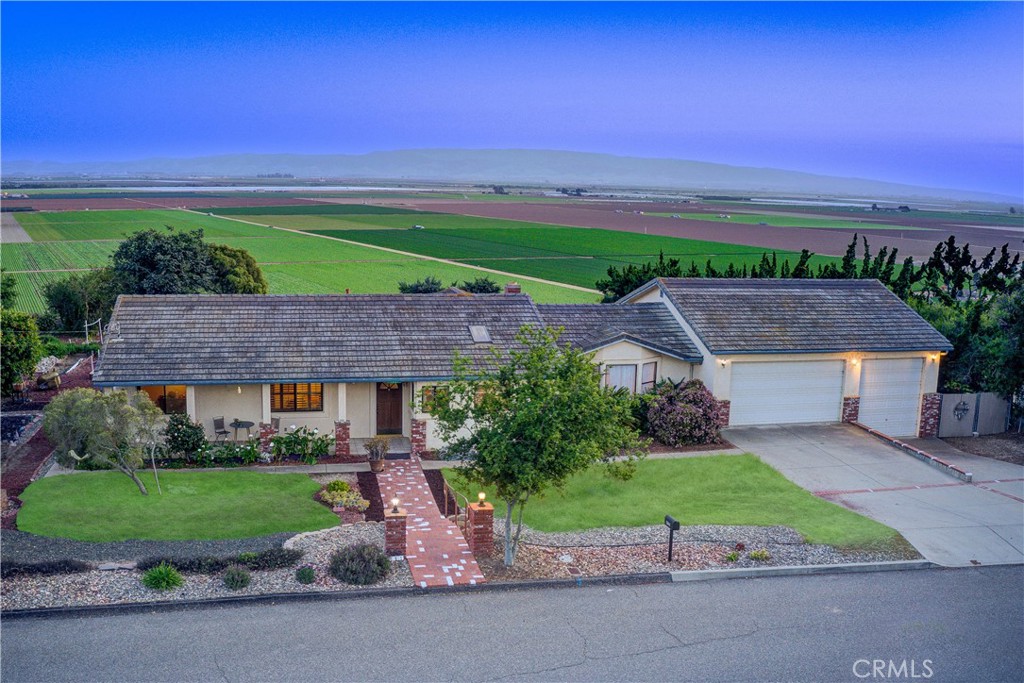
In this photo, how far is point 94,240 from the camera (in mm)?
82438

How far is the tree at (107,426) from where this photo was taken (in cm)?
1908

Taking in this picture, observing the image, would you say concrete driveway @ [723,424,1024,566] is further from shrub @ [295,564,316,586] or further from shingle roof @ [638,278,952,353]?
shrub @ [295,564,316,586]

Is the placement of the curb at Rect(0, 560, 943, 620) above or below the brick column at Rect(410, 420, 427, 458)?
below

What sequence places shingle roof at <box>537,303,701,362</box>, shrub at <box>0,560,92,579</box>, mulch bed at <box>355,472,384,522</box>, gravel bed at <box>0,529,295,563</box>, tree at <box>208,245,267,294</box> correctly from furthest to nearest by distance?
tree at <box>208,245,267,294</box>, shingle roof at <box>537,303,701,362</box>, mulch bed at <box>355,472,384,522</box>, gravel bed at <box>0,529,295,563</box>, shrub at <box>0,560,92,579</box>

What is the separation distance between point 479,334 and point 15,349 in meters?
14.9

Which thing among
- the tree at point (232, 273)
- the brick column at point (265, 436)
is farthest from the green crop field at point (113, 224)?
the brick column at point (265, 436)

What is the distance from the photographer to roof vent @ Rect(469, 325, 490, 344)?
25.5 metres

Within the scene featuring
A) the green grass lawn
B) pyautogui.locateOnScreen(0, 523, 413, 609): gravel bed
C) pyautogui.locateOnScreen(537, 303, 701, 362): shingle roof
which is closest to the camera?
pyautogui.locateOnScreen(0, 523, 413, 609): gravel bed

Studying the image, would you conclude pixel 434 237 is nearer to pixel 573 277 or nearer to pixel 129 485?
pixel 573 277

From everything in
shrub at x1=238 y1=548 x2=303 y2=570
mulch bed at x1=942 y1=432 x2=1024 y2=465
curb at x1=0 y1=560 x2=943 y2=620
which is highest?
shrub at x1=238 y1=548 x2=303 y2=570

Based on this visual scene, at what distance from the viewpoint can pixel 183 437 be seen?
22.4m

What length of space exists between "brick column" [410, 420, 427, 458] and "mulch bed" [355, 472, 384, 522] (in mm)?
1950

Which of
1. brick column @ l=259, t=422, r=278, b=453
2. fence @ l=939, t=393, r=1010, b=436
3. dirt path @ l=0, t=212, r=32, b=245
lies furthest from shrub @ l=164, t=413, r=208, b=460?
dirt path @ l=0, t=212, r=32, b=245

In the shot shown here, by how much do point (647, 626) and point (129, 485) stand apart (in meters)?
12.5
